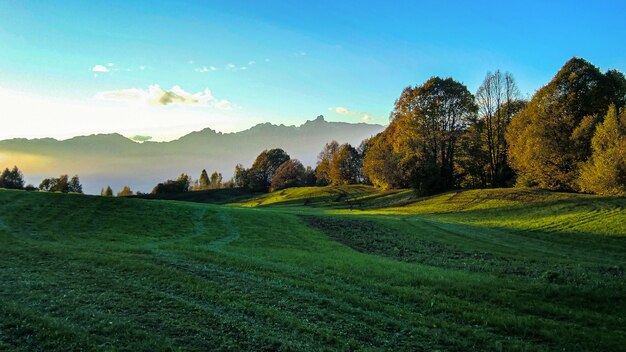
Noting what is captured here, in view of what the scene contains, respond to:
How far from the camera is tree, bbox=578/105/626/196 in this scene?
130 feet

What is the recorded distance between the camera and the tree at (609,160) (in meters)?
39.7

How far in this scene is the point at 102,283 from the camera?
13.3 meters

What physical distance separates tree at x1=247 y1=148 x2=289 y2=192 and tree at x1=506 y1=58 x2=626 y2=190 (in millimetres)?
103188

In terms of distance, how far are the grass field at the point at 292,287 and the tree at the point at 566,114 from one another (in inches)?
772

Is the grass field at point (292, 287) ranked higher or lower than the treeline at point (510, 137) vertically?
lower

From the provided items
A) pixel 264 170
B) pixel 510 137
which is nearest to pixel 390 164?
pixel 510 137

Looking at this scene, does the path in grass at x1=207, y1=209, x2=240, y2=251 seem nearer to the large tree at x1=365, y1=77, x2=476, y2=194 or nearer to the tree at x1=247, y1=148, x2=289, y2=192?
the large tree at x1=365, y1=77, x2=476, y2=194

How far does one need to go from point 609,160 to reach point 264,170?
11929 cm

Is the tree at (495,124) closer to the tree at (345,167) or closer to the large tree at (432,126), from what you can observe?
the large tree at (432,126)

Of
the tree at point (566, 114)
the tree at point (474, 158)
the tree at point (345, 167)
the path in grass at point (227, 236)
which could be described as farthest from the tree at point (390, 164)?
the path in grass at point (227, 236)

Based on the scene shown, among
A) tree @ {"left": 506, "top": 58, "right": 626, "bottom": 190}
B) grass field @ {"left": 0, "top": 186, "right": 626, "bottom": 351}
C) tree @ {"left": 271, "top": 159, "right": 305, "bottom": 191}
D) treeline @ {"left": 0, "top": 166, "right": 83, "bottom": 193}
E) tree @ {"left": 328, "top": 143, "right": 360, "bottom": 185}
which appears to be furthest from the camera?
tree @ {"left": 271, "top": 159, "right": 305, "bottom": 191}

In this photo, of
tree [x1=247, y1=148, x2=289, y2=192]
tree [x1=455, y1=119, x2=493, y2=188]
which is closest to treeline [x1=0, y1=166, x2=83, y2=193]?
tree [x1=247, y1=148, x2=289, y2=192]

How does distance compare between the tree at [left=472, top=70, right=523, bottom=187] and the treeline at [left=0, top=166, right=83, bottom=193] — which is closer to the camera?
the tree at [left=472, top=70, right=523, bottom=187]

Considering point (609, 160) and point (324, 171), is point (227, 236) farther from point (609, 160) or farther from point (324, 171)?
point (324, 171)
